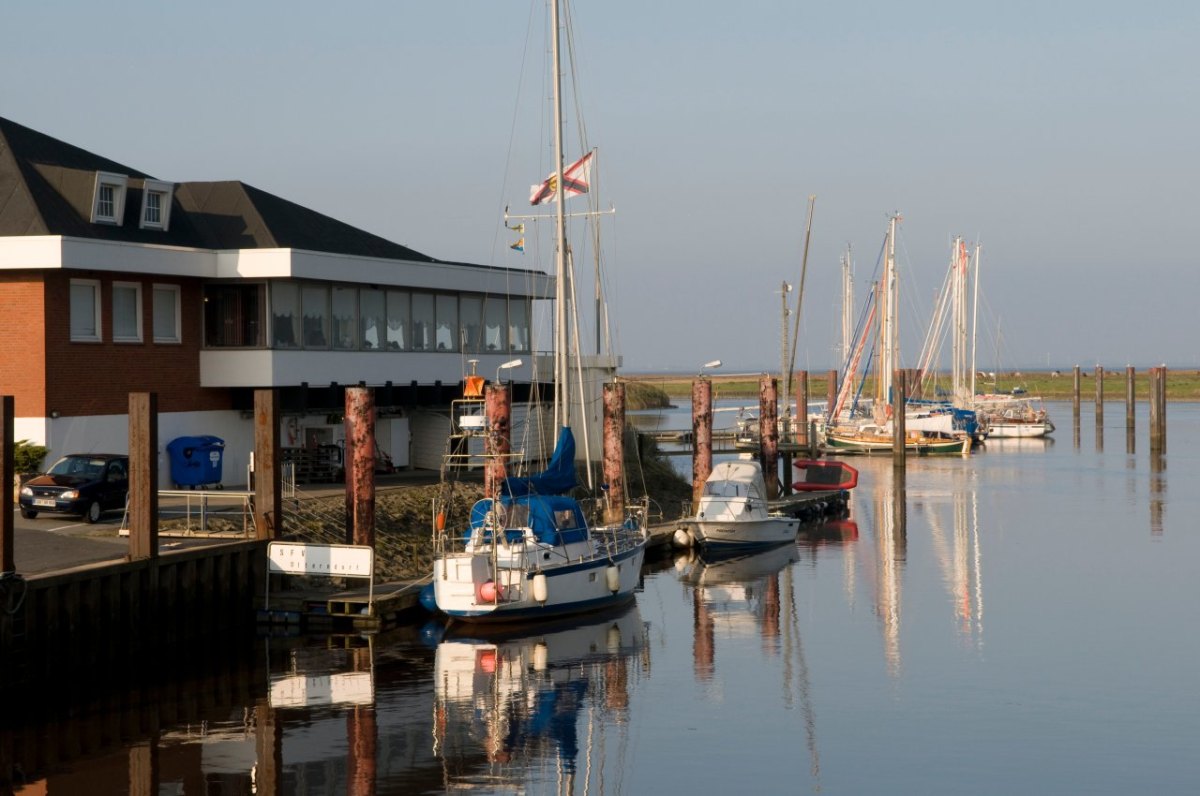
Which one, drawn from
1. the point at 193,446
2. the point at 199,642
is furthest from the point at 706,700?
the point at 193,446

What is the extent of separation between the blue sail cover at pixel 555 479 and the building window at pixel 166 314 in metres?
12.6

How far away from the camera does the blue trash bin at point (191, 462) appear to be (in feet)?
138

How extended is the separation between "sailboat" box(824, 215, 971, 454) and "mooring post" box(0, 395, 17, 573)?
240 ft

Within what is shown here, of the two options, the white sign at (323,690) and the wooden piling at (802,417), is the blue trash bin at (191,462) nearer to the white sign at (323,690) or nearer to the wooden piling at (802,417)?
the white sign at (323,690)

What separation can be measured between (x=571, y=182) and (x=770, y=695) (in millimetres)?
18377

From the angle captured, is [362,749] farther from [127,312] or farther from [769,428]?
[769,428]

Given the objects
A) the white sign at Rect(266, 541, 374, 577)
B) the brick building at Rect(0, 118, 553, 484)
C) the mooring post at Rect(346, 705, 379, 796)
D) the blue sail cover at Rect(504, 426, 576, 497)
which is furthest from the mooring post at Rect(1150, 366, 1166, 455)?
the mooring post at Rect(346, 705, 379, 796)

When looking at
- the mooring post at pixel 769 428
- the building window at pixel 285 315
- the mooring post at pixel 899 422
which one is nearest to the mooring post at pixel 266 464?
the building window at pixel 285 315

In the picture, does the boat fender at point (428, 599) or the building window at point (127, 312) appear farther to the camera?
the building window at point (127, 312)

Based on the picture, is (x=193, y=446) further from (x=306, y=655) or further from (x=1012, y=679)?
(x=1012, y=679)

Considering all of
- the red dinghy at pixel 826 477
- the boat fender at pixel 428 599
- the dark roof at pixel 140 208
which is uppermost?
the dark roof at pixel 140 208

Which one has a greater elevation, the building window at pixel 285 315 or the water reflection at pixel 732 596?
the building window at pixel 285 315

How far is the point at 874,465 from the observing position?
9281 centimetres

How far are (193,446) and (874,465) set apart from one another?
58.3m
